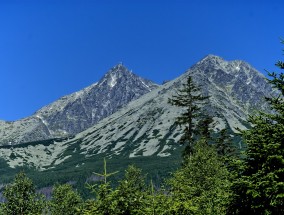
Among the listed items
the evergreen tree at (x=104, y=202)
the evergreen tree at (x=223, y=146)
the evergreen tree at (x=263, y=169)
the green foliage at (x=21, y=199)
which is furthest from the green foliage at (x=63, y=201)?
the evergreen tree at (x=263, y=169)

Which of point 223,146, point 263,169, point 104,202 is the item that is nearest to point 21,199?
point 104,202

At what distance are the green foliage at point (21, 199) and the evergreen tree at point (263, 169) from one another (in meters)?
34.7

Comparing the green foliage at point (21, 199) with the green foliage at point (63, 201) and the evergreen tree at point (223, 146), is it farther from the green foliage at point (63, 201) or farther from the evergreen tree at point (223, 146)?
the evergreen tree at point (223, 146)

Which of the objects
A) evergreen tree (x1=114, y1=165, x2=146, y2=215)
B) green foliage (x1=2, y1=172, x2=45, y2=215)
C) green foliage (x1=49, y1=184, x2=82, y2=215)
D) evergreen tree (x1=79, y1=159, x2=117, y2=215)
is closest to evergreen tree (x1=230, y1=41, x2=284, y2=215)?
evergreen tree (x1=114, y1=165, x2=146, y2=215)

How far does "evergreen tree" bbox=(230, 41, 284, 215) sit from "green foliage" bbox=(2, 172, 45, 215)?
34.7 meters

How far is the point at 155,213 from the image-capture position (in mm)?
21641

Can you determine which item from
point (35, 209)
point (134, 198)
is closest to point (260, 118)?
point (134, 198)

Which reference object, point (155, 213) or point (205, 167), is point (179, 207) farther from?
point (205, 167)

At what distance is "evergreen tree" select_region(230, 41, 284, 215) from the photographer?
764 inches

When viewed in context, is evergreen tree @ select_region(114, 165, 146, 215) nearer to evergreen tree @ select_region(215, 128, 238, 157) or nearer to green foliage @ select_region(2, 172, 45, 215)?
green foliage @ select_region(2, 172, 45, 215)

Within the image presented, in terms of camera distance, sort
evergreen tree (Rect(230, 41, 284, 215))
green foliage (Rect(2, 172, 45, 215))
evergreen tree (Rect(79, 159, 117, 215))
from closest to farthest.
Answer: evergreen tree (Rect(230, 41, 284, 215)) < evergreen tree (Rect(79, 159, 117, 215)) < green foliage (Rect(2, 172, 45, 215))

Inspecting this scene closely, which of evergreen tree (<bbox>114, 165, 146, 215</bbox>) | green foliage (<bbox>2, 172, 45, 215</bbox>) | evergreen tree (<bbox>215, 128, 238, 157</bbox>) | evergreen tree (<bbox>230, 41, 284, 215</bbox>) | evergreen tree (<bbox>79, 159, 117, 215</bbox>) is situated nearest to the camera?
evergreen tree (<bbox>230, 41, 284, 215</bbox>)

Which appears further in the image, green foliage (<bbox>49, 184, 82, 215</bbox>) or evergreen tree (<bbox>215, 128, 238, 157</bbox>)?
evergreen tree (<bbox>215, 128, 238, 157</bbox>)

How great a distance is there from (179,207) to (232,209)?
310cm
